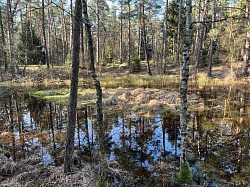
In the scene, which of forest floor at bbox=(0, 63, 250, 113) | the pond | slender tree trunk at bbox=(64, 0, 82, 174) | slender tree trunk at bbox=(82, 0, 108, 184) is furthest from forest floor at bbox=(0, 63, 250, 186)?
the pond

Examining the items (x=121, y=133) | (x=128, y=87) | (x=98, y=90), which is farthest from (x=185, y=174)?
(x=128, y=87)

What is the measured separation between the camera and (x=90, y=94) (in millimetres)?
14695

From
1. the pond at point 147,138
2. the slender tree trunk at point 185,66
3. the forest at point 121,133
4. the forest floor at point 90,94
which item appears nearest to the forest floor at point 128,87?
the forest floor at point 90,94

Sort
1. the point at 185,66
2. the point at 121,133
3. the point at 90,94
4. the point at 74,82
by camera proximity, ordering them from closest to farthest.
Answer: the point at 74,82 → the point at 185,66 → the point at 121,133 → the point at 90,94

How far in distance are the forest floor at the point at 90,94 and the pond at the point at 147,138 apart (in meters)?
0.73

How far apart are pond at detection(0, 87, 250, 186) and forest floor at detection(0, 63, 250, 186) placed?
725mm

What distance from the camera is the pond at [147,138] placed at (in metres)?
5.63

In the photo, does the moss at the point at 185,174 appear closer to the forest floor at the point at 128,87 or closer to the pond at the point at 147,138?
the pond at the point at 147,138

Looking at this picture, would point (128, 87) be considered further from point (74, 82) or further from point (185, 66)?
point (74, 82)

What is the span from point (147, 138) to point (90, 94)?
776 cm

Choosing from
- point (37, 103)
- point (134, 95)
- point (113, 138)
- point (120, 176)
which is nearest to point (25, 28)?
point (37, 103)

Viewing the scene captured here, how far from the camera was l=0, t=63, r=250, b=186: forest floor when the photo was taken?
4.88 metres

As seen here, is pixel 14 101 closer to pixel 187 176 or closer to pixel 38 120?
pixel 38 120

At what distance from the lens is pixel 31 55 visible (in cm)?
2955
